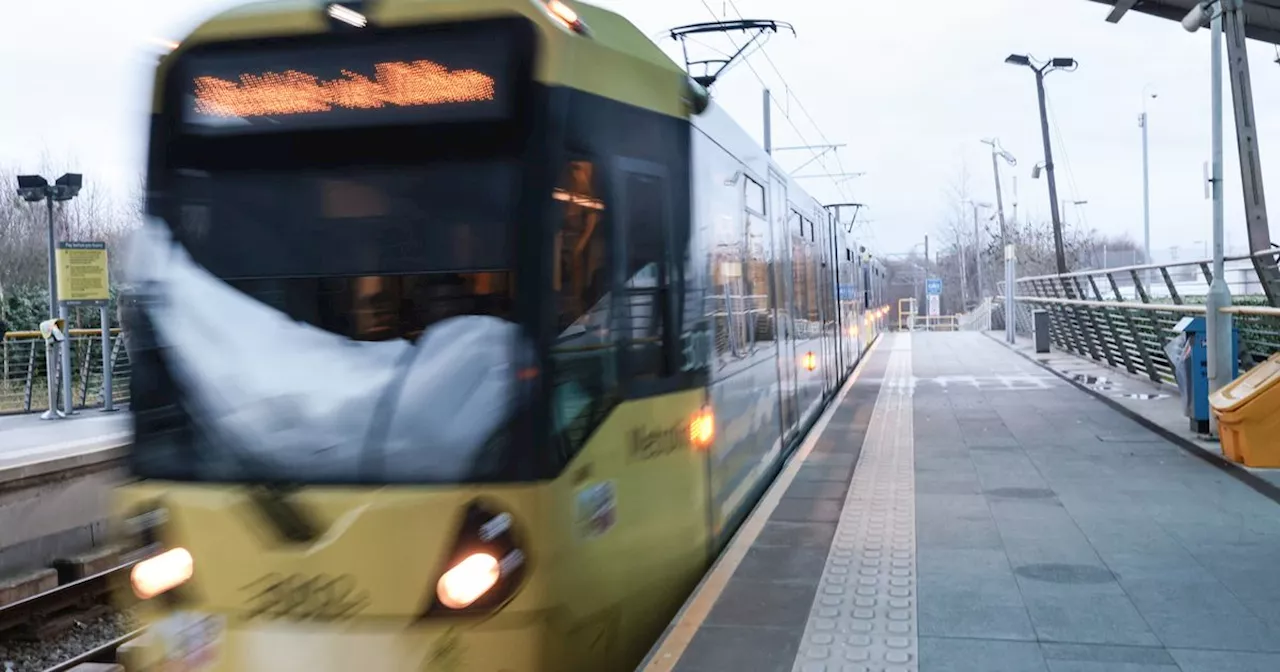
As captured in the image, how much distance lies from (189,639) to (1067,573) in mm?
4705

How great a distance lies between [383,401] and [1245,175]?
36.9ft

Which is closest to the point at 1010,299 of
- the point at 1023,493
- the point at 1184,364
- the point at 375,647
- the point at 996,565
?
the point at 1184,364

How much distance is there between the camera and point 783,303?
909cm

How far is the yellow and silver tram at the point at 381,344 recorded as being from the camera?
3826 millimetres

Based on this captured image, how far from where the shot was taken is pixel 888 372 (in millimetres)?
21312

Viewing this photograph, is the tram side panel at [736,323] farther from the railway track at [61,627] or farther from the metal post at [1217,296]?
the metal post at [1217,296]

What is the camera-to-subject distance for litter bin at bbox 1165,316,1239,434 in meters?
10.5

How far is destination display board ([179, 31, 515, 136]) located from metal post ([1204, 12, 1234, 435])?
8975 millimetres

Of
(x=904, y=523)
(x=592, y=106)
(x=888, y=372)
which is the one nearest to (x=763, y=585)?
(x=904, y=523)

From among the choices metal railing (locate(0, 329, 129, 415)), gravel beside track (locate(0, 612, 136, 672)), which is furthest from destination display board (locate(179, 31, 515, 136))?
metal railing (locate(0, 329, 129, 415))

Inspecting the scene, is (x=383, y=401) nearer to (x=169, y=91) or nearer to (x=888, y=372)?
(x=169, y=91)

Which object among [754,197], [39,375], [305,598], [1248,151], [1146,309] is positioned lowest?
→ [305,598]

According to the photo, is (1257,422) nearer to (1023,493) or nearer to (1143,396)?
(1023,493)

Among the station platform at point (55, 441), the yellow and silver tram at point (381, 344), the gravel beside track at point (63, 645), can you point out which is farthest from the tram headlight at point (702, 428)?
the gravel beside track at point (63, 645)
